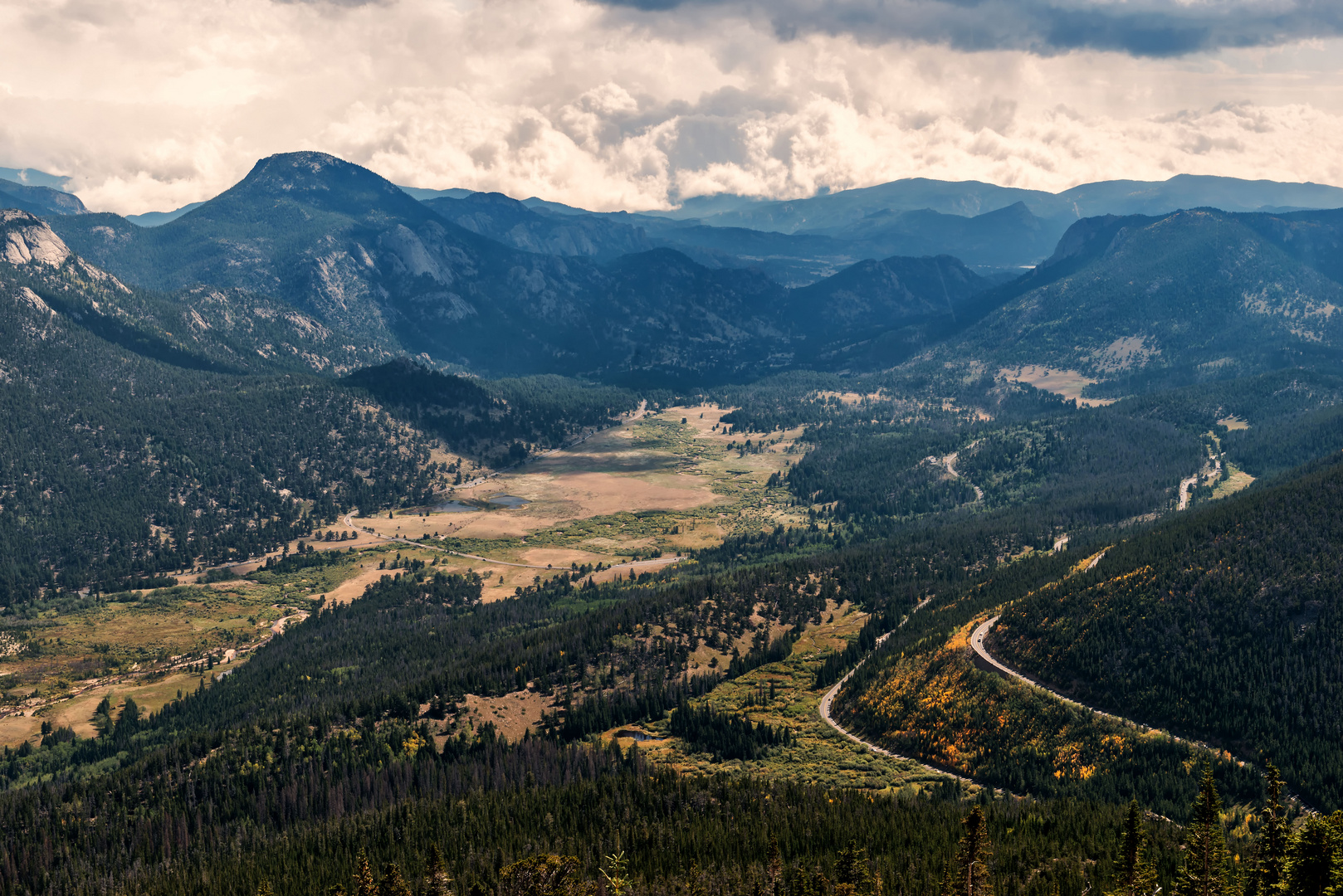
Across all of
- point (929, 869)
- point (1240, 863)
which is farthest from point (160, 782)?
point (1240, 863)

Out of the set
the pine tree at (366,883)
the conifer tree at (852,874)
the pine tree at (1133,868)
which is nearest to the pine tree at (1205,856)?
the pine tree at (1133,868)

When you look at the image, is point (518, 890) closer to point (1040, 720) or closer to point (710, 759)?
point (710, 759)

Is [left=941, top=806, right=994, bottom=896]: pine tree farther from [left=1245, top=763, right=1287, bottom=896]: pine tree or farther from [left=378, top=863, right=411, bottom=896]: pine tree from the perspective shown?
[left=378, top=863, right=411, bottom=896]: pine tree

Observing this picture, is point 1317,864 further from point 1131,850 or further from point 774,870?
point 774,870

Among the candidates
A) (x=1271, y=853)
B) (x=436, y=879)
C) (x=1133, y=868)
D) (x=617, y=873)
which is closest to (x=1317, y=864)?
(x=1271, y=853)

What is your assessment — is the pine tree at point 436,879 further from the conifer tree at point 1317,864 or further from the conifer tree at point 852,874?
the conifer tree at point 1317,864

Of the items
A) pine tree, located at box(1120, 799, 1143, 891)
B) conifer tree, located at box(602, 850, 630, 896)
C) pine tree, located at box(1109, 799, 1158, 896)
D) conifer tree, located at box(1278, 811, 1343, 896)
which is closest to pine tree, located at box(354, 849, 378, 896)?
conifer tree, located at box(602, 850, 630, 896)

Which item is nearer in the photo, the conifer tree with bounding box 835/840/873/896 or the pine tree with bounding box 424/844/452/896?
the pine tree with bounding box 424/844/452/896

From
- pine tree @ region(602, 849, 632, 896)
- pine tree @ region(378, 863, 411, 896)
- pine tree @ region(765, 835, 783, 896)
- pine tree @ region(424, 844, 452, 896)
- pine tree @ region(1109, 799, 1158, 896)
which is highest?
pine tree @ region(1109, 799, 1158, 896)

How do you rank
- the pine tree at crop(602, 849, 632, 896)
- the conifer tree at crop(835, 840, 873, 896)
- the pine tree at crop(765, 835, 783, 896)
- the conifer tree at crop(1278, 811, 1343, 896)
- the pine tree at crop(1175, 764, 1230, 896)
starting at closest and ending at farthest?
the conifer tree at crop(1278, 811, 1343, 896), the pine tree at crop(1175, 764, 1230, 896), the conifer tree at crop(835, 840, 873, 896), the pine tree at crop(765, 835, 783, 896), the pine tree at crop(602, 849, 632, 896)
